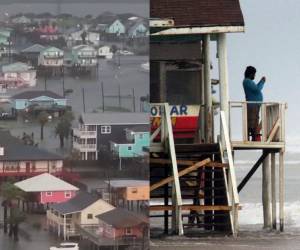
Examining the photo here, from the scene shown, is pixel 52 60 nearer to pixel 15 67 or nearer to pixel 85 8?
pixel 15 67

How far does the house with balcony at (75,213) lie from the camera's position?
48.5 feet

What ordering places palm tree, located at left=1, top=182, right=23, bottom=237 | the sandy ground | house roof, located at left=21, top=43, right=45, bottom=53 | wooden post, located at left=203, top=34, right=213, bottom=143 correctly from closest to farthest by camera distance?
palm tree, located at left=1, top=182, right=23, bottom=237
house roof, located at left=21, top=43, right=45, bottom=53
the sandy ground
wooden post, located at left=203, top=34, right=213, bottom=143

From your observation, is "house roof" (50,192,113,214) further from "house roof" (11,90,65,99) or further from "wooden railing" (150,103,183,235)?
"wooden railing" (150,103,183,235)

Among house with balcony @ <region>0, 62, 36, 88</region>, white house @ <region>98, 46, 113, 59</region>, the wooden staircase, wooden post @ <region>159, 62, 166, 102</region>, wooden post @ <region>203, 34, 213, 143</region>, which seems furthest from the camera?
wooden post @ <region>159, 62, 166, 102</region>

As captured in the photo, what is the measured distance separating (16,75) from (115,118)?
3.85ft

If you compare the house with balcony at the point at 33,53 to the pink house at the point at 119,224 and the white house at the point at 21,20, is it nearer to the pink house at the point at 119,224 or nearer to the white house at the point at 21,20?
the white house at the point at 21,20

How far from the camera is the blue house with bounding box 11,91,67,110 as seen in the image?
14.8 m

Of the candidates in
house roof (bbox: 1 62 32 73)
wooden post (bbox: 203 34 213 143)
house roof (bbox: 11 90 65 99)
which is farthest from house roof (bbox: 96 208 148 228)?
wooden post (bbox: 203 34 213 143)

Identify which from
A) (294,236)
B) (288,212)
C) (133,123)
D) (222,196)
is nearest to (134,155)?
(133,123)

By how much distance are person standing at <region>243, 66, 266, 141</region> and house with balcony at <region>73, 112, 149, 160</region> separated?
406 inches

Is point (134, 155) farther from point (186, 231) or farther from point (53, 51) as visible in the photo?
point (186, 231)

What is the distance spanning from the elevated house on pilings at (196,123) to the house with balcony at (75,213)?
8.87 m

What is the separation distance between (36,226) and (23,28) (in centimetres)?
201

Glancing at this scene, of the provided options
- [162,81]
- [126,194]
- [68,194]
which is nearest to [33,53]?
[68,194]
